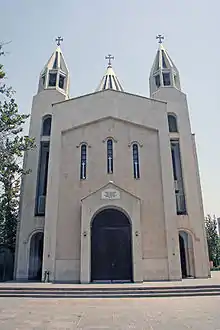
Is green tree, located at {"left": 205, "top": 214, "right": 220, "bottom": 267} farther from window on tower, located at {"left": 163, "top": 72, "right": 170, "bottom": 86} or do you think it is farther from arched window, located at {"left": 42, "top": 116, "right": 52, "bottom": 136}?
arched window, located at {"left": 42, "top": 116, "right": 52, "bottom": 136}

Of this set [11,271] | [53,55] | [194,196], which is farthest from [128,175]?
[53,55]

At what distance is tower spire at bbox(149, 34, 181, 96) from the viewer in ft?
74.7

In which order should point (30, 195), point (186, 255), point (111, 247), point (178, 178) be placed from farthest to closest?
point (178, 178) < point (30, 195) < point (186, 255) < point (111, 247)

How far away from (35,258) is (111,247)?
210 inches

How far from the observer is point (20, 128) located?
15.8 meters

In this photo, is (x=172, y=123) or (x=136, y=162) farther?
(x=172, y=123)

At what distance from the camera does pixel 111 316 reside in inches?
292

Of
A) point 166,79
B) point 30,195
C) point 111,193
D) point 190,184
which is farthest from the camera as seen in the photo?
point 166,79

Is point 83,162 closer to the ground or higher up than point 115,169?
higher up

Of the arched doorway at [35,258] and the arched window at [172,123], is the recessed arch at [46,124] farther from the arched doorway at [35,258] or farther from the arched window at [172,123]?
the arched window at [172,123]

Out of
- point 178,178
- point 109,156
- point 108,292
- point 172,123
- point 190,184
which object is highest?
point 172,123

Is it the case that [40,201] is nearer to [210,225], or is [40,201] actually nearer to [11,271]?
[11,271]

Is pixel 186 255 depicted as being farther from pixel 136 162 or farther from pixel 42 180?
pixel 42 180

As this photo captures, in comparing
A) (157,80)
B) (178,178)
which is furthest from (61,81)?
(178,178)
